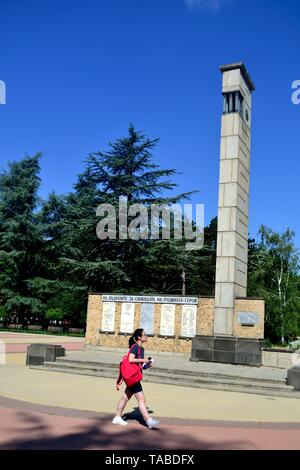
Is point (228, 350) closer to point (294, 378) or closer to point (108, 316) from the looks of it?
point (294, 378)

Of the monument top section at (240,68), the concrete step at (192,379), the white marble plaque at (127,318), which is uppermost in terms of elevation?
the monument top section at (240,68)

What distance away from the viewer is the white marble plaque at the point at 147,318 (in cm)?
1914

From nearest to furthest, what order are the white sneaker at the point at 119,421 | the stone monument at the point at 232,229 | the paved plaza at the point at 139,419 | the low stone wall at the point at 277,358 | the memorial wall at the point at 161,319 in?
the paved plaza at the point at 139,419, the white sneaker at the point at 119,421, the low stone wall at the point at 277,358, the stone monument at the point at 232,229, the memorial wall at the point at 161,319

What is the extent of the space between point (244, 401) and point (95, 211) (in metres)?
24.8

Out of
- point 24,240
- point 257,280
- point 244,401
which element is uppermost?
point 24,240

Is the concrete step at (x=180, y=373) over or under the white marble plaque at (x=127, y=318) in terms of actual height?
under

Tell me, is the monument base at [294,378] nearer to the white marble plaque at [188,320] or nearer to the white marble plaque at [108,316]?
the white marble plaque at [188,320]

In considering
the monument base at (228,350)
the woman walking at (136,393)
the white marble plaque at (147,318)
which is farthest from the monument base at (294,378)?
the white marble plaque at (147,318)

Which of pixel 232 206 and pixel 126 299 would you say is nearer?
pixel 232 206

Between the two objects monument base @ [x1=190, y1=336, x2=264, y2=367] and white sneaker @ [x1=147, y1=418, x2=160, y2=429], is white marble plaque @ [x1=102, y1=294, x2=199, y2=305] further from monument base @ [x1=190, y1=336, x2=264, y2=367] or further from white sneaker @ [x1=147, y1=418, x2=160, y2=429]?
white sneaker @ [x1=147, y1=418, x2=160, y2=429]

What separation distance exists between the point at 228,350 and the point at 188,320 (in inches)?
99.8

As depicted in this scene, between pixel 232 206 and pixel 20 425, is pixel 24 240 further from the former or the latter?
pixel 20 425
